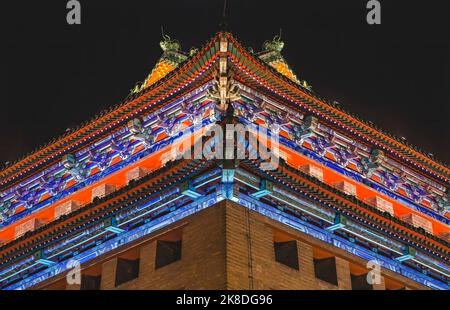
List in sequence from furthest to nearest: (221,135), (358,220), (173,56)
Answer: (173,56) < (358,220) < (221,135)

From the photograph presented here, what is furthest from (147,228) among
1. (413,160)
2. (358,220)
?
(413,160)

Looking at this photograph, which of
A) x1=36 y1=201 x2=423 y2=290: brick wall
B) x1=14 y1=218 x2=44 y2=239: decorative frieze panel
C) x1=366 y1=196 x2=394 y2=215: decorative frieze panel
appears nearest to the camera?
x1=36 y1=201 x2=423 y2=290: brick wall

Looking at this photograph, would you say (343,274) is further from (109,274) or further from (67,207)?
(67,207)

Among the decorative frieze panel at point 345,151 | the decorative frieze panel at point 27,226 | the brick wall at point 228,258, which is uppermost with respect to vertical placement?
the decorative frieze panel at point 345,151

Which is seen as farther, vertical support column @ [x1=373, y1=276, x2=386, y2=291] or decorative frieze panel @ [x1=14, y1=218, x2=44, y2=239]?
decorative frieze panel @ [x1=14, y1=218, x2=44, y2=239]

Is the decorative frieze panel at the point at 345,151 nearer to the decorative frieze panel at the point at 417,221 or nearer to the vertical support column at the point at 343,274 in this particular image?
the decorative frieze panel at the point at 417,221

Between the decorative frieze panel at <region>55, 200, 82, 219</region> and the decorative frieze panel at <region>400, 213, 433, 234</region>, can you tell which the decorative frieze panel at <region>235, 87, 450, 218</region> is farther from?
the decorative frieze panel at <region>55, 200, 82, 219</region>

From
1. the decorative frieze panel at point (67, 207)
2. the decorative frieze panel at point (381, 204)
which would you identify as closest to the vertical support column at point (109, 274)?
the decorative frieze panel at point (67, 207)

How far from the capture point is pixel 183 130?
25.4 meters

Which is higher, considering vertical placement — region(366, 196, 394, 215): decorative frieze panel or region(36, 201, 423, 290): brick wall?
region(366, 196, 394, 215): decorative frieze panel

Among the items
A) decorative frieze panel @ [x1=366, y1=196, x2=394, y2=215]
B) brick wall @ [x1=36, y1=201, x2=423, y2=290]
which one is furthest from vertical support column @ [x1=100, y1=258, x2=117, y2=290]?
decorative frieze panel @ [x1=366, y1=196, x2=394, y2=215]

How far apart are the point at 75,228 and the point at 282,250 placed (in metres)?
5.47
